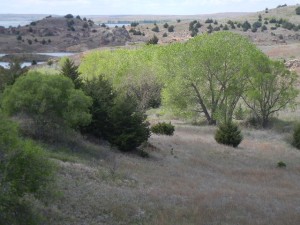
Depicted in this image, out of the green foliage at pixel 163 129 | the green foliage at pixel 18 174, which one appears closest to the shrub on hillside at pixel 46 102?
the green foliage at pixel 18 174

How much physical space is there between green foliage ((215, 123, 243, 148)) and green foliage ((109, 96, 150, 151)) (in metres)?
9.83

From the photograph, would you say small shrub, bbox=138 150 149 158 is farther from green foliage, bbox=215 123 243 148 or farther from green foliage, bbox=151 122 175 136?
green foliage, bbox=215 123 243 148

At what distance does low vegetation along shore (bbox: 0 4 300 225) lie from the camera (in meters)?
13.5

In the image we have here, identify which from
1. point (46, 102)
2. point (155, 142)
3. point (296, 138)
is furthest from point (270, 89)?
point (46, 102)

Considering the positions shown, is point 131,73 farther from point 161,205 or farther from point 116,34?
point 116,34

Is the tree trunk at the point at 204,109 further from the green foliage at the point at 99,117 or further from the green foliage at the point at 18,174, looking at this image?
the green foliage at the point at 18,174

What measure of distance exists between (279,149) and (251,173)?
33.4 ft

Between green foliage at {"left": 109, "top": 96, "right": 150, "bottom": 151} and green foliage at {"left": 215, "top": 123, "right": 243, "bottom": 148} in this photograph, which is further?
green foliage at {"left": 215, "top": 123, "right": 243, "bottom": 148}

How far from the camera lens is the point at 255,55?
148 ft

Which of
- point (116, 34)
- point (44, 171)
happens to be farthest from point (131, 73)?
point (116, 34)

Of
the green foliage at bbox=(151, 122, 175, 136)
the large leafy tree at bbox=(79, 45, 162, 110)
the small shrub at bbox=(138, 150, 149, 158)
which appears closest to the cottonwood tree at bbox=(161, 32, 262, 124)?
the large leafy tree at bbox=(79, 45, 162, 110)

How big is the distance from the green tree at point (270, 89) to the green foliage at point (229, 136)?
9089 millimetres

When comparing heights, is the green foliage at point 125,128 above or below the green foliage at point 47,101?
below

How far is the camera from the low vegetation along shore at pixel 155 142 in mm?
13539
